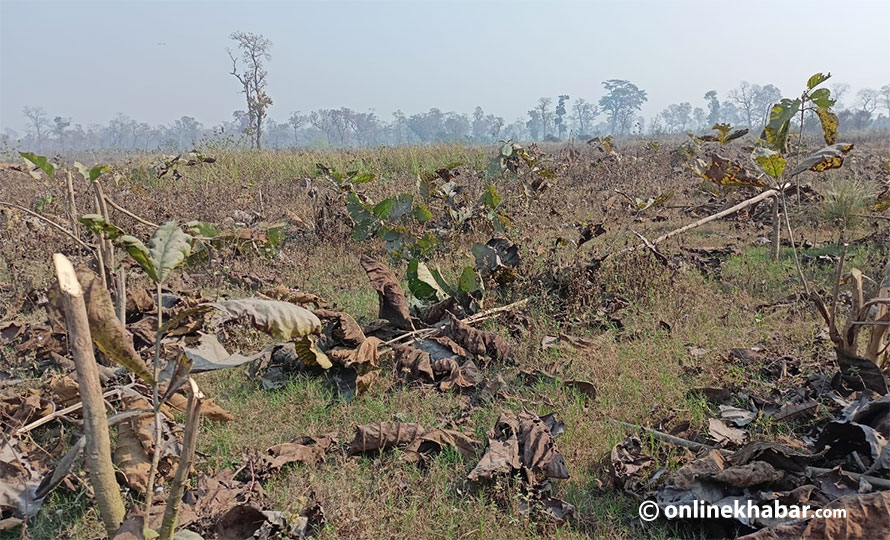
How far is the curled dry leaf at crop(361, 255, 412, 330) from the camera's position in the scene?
12.1ft

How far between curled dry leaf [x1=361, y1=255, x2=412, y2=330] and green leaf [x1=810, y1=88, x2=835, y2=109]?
2.79m

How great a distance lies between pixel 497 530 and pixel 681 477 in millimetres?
694

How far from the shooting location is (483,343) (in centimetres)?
354

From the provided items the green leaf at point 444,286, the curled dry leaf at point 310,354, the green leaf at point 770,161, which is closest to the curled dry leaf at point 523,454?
the curled dry leaf at point 310,354

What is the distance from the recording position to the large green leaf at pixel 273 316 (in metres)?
1.81

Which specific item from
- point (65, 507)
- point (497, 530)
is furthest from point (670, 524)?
point (65, 507)

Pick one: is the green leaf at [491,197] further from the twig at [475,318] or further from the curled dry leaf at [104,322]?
the curled dry leaf at [104,322]

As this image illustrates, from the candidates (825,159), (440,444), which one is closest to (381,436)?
(440,444)

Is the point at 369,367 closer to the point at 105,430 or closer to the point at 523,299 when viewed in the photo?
the point at 523,299

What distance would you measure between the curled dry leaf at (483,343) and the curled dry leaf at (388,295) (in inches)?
14.8

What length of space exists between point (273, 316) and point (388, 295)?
1850 mm

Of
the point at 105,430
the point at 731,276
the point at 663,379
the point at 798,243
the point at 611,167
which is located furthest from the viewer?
the point at 611,167

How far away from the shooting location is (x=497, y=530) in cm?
208

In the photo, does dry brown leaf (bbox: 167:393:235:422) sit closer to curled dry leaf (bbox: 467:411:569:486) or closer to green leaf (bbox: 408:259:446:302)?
curled dry leaf (bbox: 467:411:569:486)
